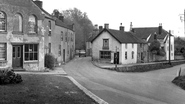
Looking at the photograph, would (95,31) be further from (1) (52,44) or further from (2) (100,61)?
(1) (52,44)

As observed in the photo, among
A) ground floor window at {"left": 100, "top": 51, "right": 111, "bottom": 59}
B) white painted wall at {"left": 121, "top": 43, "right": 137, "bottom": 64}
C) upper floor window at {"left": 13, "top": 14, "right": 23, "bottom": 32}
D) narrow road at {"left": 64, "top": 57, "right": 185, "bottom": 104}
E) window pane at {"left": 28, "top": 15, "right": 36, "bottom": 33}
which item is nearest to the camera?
narrow road at {"left": 64, "top": 57, "right": 185, "bottom": 104}

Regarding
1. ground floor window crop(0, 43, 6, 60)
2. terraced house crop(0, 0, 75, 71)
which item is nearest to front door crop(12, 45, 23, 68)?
terraced house crop(0, 0, 75, 71)

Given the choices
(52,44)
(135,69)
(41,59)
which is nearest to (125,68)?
(135,69)

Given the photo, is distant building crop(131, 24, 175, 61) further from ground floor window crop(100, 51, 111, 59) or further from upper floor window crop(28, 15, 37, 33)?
upper floor window crop(28, 15, 37, 33)

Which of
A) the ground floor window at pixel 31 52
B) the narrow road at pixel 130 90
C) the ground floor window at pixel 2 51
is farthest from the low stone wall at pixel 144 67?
the ground floor window at pixel 2 51

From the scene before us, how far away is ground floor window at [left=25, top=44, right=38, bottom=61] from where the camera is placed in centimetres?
2633

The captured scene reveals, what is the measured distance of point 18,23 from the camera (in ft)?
83.5

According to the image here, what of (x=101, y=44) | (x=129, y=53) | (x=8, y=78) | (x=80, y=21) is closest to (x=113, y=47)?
(x=101, y=44)

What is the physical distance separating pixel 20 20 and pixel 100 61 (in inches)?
904

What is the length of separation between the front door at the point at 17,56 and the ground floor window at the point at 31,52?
2.15 feet

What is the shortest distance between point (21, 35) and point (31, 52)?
2.29 metres

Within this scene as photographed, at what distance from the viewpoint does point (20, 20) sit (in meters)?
25.7

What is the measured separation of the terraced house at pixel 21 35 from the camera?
24.5 m

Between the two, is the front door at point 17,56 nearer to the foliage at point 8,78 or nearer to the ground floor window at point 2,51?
the ground floor window at point 2,51
